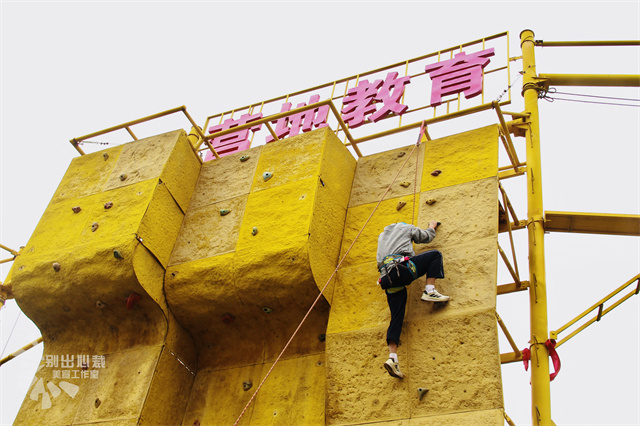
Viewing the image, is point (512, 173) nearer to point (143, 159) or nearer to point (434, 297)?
point (434, 297)

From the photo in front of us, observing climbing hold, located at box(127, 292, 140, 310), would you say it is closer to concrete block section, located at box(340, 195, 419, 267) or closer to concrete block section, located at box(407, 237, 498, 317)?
concrete block section, located at box(340, 195, 419, 267)

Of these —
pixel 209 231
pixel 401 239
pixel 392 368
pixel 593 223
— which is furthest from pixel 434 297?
pixel 209 231

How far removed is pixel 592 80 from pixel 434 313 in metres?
4.70

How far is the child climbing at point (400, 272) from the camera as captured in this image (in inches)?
282

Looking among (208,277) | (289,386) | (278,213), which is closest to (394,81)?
(278,213)

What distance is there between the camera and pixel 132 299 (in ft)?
27.8

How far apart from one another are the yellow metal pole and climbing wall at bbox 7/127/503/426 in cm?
65

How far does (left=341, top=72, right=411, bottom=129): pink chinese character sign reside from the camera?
446 inches

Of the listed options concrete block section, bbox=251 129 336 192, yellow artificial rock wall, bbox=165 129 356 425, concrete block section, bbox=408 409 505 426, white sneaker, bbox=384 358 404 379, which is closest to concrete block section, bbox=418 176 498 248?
yellow artificial rock wall, bbox=165 129 356 425

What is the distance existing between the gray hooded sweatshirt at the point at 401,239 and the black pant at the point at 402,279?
15 centimetres

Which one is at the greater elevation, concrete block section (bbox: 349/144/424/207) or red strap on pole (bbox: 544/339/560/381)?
concrete block section (bbox: 349/144/424/207)

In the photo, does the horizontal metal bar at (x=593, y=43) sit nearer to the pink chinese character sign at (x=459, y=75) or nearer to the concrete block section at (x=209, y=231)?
the pink chinese character sign at (x=459, y=75)

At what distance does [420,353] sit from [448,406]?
689 mm

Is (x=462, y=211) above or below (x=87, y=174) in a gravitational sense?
below
